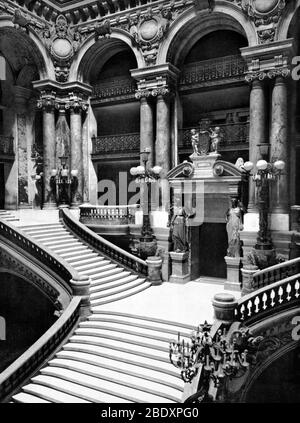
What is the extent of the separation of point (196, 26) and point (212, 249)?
9.33 meters

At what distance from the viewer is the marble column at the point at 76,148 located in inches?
679

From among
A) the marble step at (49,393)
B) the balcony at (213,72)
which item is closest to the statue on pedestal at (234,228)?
the balcony at (213,72)

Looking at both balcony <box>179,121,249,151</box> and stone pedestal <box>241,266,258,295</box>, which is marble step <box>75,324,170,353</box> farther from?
balcony <box>179,121,249,151</box>

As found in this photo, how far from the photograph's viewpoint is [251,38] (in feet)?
42.5

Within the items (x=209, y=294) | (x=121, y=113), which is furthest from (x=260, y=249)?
(x=121, y=113)

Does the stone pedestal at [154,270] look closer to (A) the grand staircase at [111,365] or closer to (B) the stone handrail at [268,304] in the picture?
(A) the grand staircase at [111,365]

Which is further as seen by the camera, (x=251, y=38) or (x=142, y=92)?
(x=142, y=92)

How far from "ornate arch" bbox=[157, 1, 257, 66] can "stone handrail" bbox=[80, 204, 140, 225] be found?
6405 mm

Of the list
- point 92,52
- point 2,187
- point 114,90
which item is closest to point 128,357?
point 2,187

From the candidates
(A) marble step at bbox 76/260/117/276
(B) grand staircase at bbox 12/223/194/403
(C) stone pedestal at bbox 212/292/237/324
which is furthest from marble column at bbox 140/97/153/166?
(C) stone pedestal at bbox 212/292/237/324

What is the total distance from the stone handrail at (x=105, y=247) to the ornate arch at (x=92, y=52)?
7.09 metres

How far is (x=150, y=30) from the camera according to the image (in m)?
15.1

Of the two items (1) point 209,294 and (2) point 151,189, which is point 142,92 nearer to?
(2) point 151,189
